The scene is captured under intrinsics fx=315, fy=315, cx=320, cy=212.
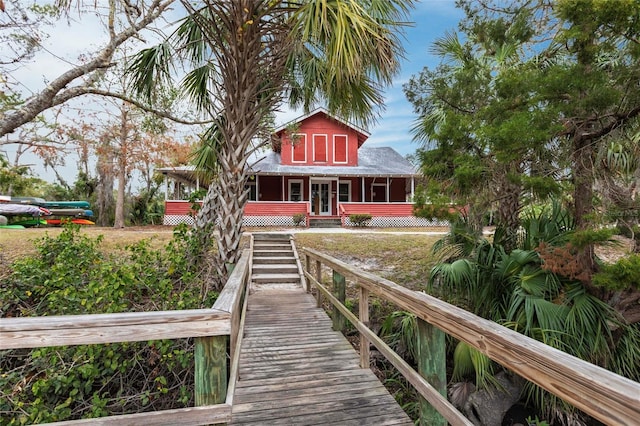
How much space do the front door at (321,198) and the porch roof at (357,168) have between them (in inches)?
48.7

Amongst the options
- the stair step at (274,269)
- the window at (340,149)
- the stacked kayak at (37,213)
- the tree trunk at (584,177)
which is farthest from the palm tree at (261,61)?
the window at (340,149)

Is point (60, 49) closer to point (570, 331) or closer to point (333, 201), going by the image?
point (570, 331)

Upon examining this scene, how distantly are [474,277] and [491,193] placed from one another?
1.23m

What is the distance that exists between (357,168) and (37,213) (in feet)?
53.1

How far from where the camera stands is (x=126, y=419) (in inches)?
59.9

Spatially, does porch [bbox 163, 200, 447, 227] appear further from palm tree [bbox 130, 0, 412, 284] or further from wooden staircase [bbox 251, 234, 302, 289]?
palm tree [bbox 130, 0, 412, 284]

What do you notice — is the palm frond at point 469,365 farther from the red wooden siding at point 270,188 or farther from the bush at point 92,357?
the red wooden siding at point 270,188

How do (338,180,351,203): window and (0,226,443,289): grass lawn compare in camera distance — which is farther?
(338,180,351,203): window

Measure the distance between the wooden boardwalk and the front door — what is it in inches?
571

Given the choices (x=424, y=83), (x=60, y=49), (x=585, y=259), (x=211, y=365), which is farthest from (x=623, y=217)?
(x=60, y=49)

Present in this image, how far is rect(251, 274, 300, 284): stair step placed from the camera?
280 inches

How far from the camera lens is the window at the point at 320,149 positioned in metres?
19.0

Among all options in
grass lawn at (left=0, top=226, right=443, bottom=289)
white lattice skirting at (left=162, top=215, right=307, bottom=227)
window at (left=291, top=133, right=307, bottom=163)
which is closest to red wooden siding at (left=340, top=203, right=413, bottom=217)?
white lattice skirting at (left=162, top=215, right=307, bottom=227)

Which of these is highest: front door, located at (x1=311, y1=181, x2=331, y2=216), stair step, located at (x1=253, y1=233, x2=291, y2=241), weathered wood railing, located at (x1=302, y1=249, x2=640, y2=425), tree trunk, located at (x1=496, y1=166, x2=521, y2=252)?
front door, located at (x1=311, y1=181, x2=331, y2=216)
